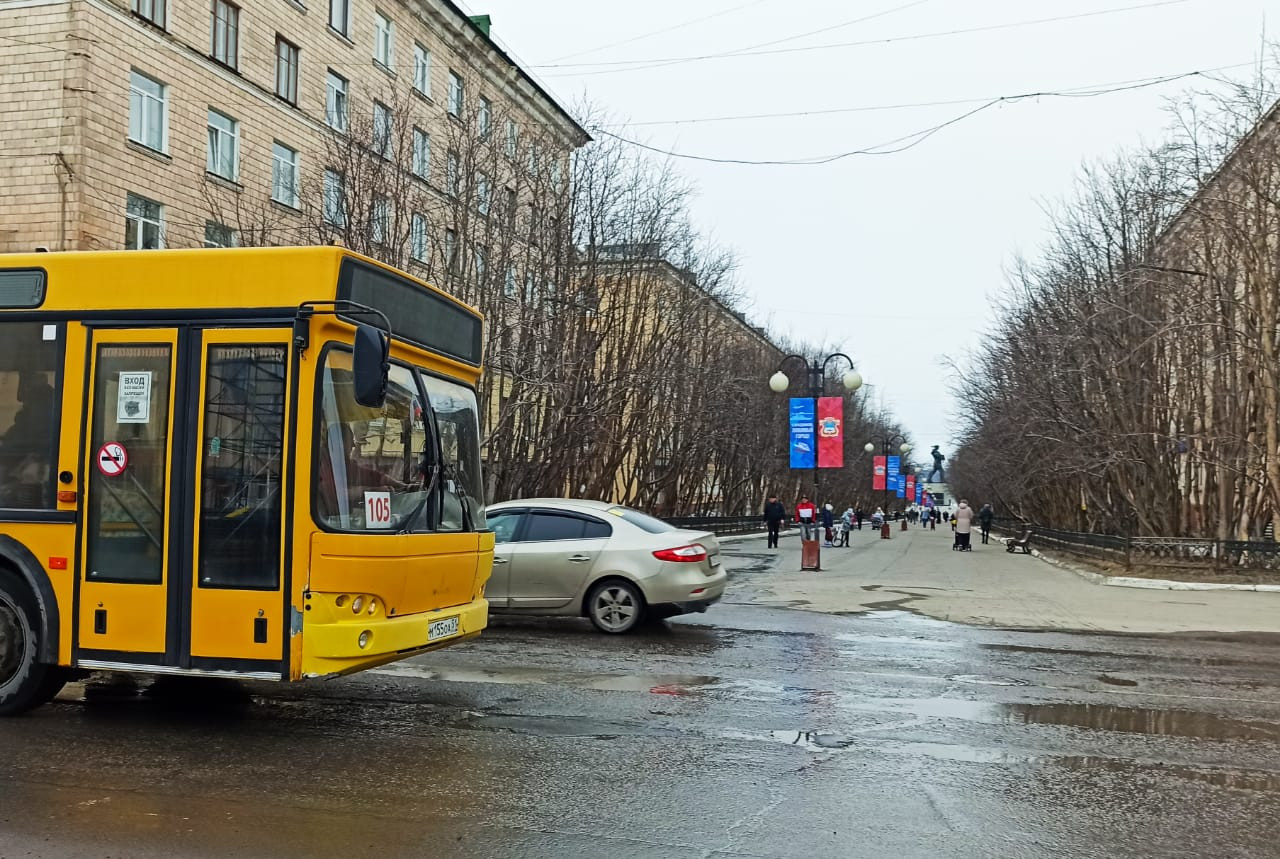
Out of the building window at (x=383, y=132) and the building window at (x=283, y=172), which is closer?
the building window at (x=383, y=132)

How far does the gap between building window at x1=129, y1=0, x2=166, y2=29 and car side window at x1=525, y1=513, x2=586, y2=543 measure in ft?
69.4

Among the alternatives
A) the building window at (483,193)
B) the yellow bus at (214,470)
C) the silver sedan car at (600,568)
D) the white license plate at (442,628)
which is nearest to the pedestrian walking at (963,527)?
the building window at (483,193)

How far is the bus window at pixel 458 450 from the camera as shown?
758cm

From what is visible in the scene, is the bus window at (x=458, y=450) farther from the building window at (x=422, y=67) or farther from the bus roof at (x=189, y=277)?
the building window at (x=422, y=67)

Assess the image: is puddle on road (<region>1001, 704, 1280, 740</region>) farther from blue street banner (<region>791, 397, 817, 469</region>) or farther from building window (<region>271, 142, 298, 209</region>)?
building window (<region>271, 142, 298, 209</region>)

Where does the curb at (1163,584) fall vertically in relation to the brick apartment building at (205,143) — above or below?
below

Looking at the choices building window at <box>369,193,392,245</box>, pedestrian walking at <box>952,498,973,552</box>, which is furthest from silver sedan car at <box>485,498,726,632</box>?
pedestrian walking at <box>952,498,973,552</box>

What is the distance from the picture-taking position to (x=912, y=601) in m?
17.3

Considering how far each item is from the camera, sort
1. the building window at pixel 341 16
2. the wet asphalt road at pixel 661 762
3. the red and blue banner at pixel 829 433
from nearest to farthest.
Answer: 1. the wet asphalt road at pixel 661 762
2. the red and blue banner at pixel 829 433
3. the building window at pixel 341 16

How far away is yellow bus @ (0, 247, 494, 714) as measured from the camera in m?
6.59

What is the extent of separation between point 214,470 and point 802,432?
2184cm

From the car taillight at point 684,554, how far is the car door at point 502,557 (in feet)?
5.90

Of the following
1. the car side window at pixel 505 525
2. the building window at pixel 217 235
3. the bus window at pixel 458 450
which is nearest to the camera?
the bus window at pixel 458 450

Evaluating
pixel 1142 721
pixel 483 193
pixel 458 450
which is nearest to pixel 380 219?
pixel 483 193
